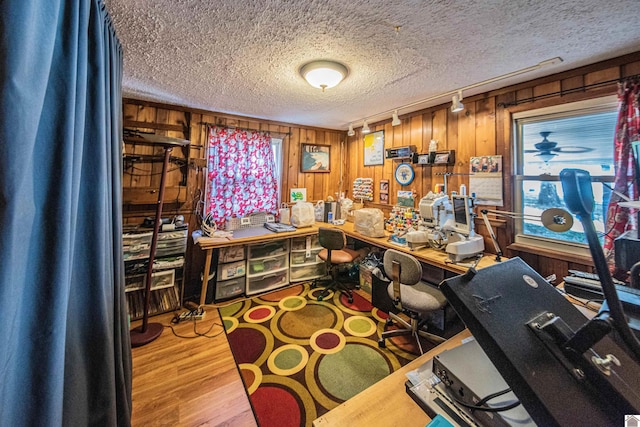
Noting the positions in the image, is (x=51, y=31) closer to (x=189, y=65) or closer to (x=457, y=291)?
(x=457, y=291)

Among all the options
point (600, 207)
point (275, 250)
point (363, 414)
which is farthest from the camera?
point (275, 250)

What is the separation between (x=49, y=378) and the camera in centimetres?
56

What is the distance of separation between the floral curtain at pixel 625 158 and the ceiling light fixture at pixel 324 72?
1.87m

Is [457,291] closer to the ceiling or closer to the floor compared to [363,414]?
closer to the ceiling

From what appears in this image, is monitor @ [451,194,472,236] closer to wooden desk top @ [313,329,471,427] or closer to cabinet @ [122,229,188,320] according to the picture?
wooden desk top @ [313,329,471,427]

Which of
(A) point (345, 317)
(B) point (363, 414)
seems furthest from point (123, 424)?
(A) point (345, 317)

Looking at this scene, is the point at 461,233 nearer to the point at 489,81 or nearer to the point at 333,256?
the point at 489,81

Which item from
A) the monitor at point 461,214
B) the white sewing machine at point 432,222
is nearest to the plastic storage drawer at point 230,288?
the white sewing machine at point 432,222

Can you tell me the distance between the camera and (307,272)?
3.34m

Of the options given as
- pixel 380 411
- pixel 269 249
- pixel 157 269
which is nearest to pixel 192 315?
pixel 157 269

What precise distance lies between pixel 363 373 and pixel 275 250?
5.79 ft

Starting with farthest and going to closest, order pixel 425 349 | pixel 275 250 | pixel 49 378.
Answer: pixel 275 250 < pixel 425 349 < pixel 49 378

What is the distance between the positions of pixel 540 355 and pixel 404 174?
268cm

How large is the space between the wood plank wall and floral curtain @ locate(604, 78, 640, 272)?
109 millimetres
